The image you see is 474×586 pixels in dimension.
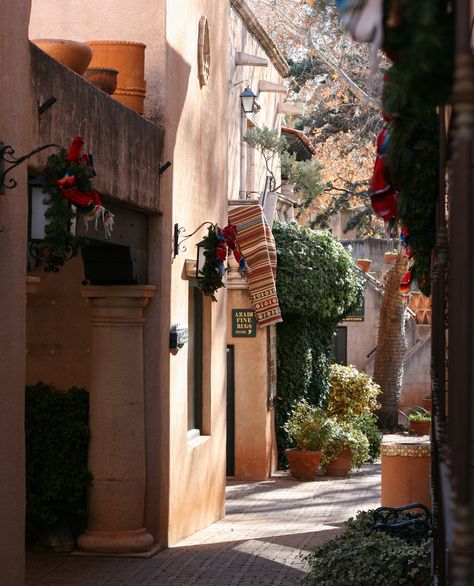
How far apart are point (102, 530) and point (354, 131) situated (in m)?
18.1

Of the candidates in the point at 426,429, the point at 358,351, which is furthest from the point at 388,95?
the point at 358,351

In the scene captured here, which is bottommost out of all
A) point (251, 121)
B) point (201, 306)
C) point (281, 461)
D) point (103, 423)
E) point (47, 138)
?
→ point (281, 461)

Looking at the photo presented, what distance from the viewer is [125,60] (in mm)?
11484

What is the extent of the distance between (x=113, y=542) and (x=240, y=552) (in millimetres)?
1373

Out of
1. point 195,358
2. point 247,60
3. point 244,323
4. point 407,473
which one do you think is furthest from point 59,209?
point 247,60

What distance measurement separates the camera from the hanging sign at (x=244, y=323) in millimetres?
19484

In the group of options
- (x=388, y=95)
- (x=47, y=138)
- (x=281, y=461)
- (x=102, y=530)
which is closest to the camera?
(x=388, y=95)

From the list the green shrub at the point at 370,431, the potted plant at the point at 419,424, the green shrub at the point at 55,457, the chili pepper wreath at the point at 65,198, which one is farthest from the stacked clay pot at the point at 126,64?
the potted plant at the point at 419,424

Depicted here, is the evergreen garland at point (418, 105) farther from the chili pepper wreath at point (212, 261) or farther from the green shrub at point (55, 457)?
the chili pepper wreath at point (212, 261)

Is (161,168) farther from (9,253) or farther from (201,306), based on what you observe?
(9,253)

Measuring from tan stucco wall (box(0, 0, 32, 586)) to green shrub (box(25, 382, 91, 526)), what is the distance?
2.92 meters

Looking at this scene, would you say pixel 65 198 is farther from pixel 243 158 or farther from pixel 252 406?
pixel 243 158

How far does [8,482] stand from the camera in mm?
8062

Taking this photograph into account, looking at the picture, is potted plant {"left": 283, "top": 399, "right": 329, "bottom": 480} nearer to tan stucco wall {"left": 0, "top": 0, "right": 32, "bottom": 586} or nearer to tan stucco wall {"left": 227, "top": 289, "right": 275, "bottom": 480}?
tan stucco wall {"left": 227, "top": 289, "right": 275, "bottom": 480}
